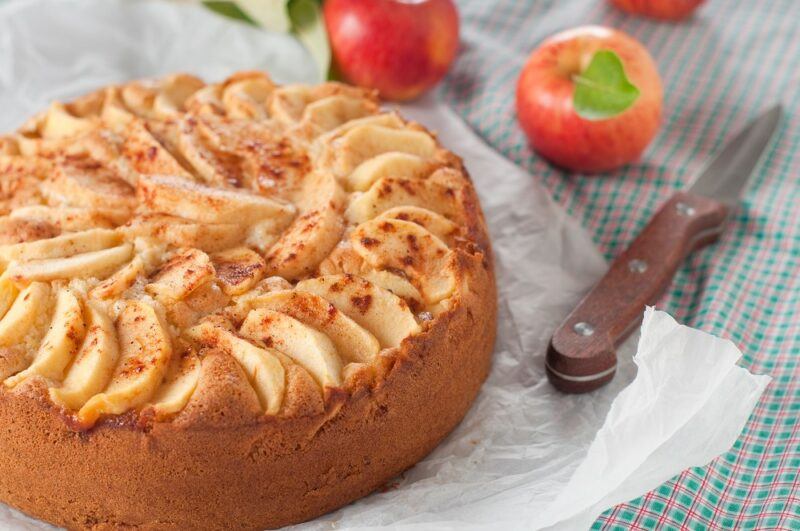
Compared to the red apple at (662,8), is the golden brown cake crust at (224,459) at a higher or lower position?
higher

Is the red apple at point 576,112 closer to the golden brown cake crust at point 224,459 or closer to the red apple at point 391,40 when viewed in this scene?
the red apple at point 391,40

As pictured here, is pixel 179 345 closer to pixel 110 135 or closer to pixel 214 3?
pixel 110 135

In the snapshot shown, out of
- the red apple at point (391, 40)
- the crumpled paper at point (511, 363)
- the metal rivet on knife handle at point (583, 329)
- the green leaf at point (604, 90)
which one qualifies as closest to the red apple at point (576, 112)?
the green leaf at point (604, 90)

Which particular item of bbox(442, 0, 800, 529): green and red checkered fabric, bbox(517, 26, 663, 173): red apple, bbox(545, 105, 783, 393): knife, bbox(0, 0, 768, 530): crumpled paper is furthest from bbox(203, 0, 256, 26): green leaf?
bbox(545, 105, 783, 393): knife

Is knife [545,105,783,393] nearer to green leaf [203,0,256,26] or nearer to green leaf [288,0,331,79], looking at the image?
green leaf [288,0,331,79]

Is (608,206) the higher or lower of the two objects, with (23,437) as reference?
lower

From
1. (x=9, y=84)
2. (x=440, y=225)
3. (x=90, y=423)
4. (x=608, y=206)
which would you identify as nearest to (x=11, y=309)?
(x=90, y=423)
